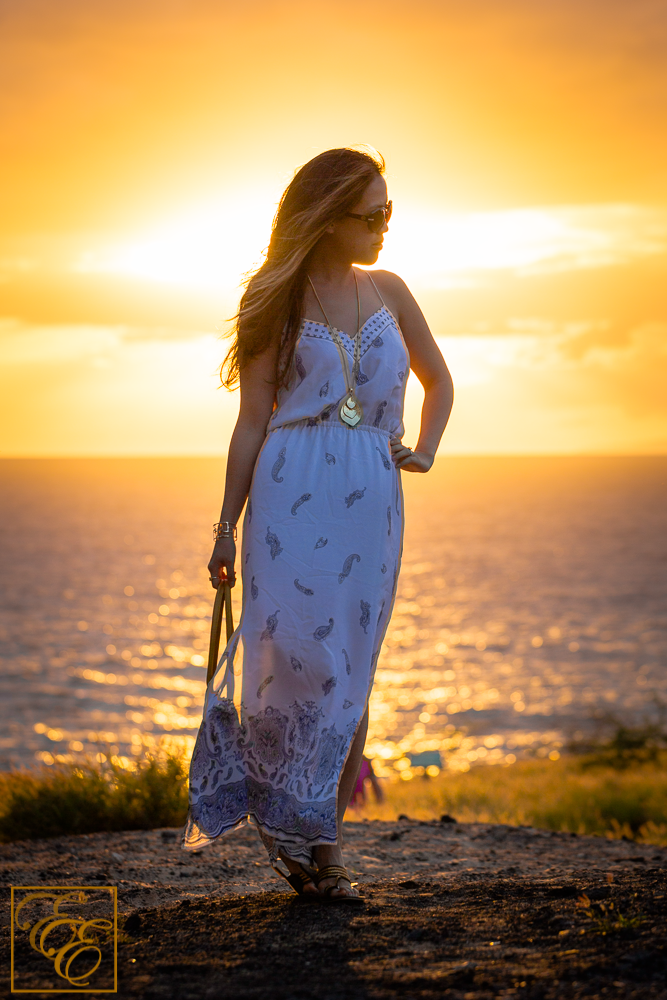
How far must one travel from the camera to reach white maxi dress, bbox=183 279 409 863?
10.8ft

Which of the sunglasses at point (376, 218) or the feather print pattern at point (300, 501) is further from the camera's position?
the sunglasses at point (376, 218)

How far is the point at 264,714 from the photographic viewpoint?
335 cm

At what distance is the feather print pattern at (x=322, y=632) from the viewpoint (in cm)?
330

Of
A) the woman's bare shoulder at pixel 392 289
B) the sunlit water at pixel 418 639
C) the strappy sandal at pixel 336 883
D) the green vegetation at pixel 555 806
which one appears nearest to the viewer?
the strappy sandal at pixel 336 883

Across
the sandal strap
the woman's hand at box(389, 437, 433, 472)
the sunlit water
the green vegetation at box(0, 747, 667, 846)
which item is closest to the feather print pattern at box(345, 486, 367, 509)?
the woman's hand at box(389, 437, 433, 472)

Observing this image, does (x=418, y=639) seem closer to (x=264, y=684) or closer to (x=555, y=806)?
(x=555, y=806)

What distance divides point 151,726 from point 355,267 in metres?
24.8

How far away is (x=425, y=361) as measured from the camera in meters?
3.85

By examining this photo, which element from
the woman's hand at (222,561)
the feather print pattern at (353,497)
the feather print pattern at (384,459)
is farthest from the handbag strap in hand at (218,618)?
the feather print pattern at (384,459)

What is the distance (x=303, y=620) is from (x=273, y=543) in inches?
11.6

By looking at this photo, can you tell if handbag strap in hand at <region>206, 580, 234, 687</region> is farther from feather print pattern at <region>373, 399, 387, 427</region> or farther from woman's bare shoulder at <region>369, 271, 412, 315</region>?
woman's bare shoulder at <region>369, 271, 412, 315</region>

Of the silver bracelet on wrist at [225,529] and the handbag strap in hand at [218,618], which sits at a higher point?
the silver bracelet on wrist at [225,529]

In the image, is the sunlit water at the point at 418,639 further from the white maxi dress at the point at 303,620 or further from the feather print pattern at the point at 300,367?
the feather print pattern at the point at 300,367

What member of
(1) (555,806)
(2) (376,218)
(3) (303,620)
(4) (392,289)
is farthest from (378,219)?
(1) (555,806)
